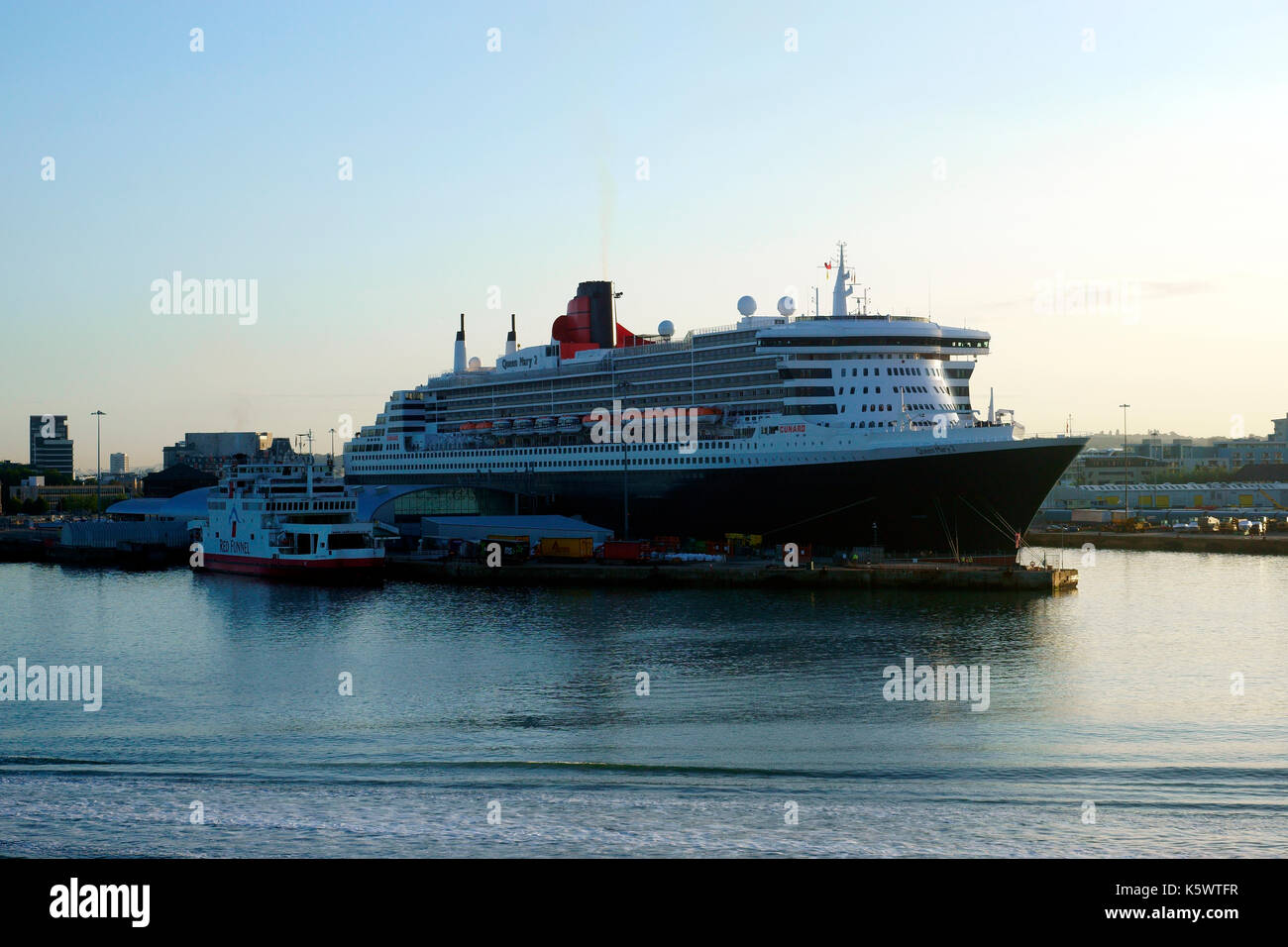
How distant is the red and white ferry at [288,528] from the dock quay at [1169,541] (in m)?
40.3

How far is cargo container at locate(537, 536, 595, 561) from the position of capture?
194 ft

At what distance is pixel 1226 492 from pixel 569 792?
113784 mm

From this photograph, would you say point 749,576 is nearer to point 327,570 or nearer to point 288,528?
point 327,570

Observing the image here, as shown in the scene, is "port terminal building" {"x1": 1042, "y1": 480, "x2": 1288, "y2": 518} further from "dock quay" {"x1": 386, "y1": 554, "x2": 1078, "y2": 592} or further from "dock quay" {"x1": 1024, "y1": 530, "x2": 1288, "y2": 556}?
"dock quay" {"x1": 386, "y1": 554, "x2": 1078, "y2": 592}

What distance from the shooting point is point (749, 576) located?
51344 mm

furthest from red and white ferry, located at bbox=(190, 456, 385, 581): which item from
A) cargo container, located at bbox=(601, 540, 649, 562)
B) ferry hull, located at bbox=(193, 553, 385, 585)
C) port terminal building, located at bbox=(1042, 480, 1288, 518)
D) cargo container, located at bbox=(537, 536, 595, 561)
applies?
port terminal building, located at bbox=(1042, 480, 1288, 518)

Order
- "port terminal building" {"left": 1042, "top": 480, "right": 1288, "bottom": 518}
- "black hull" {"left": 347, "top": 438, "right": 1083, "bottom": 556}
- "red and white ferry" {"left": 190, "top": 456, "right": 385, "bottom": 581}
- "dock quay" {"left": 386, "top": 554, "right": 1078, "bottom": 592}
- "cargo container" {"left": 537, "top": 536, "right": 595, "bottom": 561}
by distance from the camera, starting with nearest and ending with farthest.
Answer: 1. "dock quay" {"left": 386, "top": 554, "right": 1078, "bottom": 592}
2. "black hull" {"left": 347, "top": 438, "right": 1083, "bottom": 556}
3. "red and white ferry" {"left": 190, "top": 456, "right": 385, "bottom": 581}
4. "cargo container" {"left": 537, "top": 536, "right": 595, "bottom": 561}
5. "port terminal building" {"left": 1042, "top": 480, "right": 1288, "bottom": 518}

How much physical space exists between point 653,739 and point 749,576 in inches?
1115

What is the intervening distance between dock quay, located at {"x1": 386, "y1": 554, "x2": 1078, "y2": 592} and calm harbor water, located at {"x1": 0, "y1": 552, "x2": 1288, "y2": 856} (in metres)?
6.45

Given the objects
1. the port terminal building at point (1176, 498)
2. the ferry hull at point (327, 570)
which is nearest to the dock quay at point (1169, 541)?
the port terminal building at point (1176, 498)

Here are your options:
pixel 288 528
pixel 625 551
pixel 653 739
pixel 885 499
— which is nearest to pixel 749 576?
pixel 885 499

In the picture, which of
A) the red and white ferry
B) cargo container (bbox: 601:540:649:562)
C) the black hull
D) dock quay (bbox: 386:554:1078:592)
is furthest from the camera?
cargo container (bbox: 601:540:649:562)

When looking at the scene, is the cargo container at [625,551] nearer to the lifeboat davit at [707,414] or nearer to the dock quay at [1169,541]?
the lifeboat davit at [707,414]
